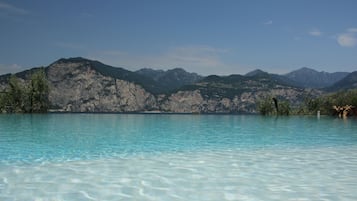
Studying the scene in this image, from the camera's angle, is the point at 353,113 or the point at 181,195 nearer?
the point at 181,195

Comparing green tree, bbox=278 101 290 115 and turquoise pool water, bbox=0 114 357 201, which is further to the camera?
green tree, bbox=278 101 290 115

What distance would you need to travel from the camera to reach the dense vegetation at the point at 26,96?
71.9 meters

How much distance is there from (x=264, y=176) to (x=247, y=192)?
Answer: 6.18ft

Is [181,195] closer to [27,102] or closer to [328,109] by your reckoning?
[27,102]

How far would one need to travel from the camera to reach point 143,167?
10.5m

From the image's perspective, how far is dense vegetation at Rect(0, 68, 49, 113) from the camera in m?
71.9

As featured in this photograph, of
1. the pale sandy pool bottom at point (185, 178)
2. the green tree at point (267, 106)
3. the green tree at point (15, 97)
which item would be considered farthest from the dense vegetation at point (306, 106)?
the pale sandy pool bottom at point (185, 178)

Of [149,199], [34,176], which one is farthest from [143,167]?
[149,199]

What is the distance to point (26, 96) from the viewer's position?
7238cm

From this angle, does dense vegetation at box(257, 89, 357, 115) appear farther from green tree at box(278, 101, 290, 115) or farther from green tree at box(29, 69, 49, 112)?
green tree at box(29, 69, 49, 112)

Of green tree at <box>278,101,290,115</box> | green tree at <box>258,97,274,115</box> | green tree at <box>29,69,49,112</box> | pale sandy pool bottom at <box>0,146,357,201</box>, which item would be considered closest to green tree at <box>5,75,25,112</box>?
green tree at <box>29,69,49,112</box>

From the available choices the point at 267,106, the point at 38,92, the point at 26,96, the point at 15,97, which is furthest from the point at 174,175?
the point at 267,106

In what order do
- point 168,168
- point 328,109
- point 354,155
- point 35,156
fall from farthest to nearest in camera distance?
point 328,109 → point 354,155 → point 35,156 → point 168,168

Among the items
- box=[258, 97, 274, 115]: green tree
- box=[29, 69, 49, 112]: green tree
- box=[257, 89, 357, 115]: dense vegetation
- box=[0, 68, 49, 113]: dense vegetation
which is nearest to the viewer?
box=[0, 68, 49, 113]: dense vegetation
